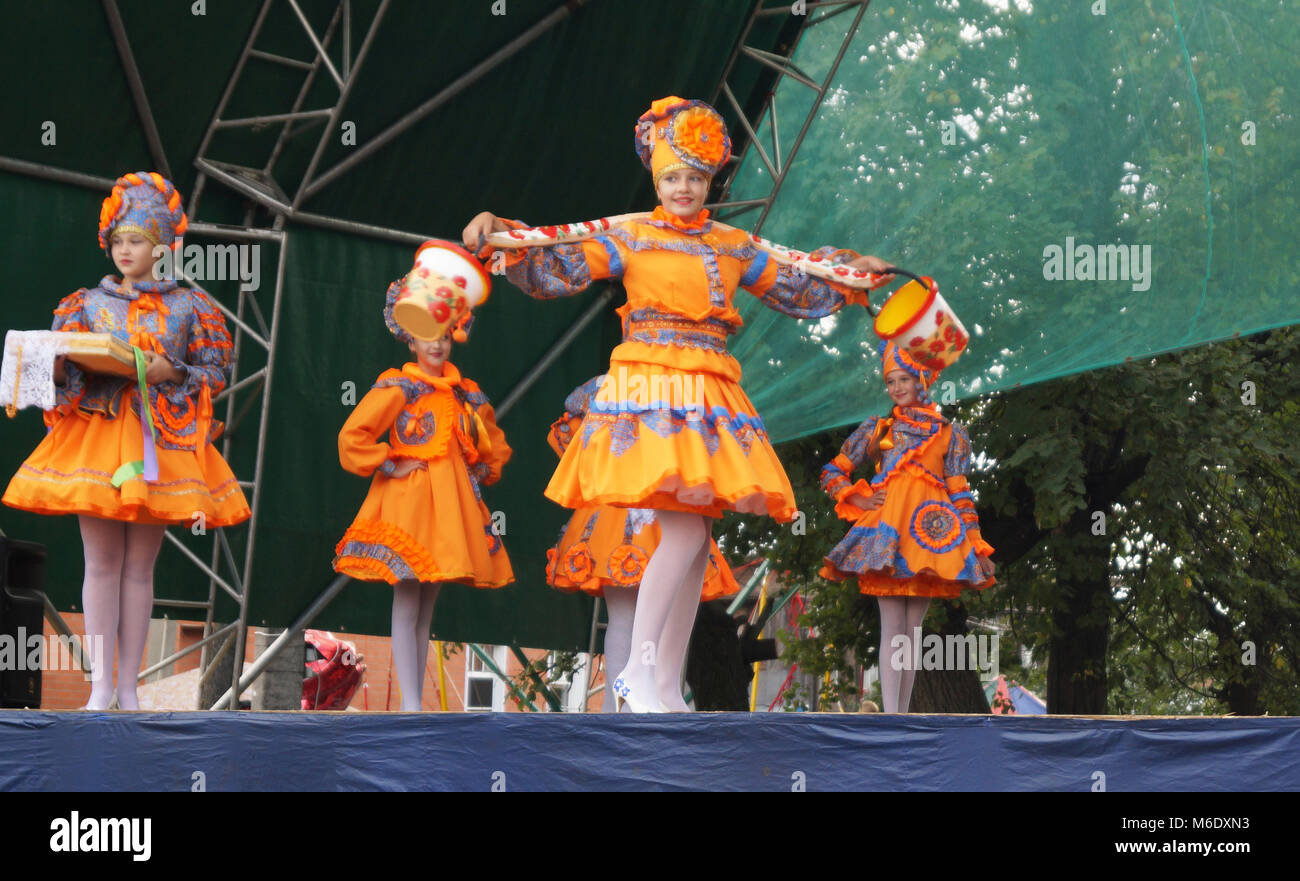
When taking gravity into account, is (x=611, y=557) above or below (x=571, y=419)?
below

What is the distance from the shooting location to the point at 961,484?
6680mm

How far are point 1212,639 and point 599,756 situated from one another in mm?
9934

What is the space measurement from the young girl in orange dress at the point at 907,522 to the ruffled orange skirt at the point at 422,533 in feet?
4.96

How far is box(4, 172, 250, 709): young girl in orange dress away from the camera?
5223 mm

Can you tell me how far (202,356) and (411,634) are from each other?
136 cm

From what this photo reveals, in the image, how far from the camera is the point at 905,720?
4.07 m

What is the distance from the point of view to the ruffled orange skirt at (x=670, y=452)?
→ 4.64m

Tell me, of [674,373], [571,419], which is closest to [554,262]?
[674,373]

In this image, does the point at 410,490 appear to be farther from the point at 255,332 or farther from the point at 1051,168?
the point at 1051,168

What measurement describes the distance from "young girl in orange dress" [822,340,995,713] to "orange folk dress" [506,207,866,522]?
1541mm

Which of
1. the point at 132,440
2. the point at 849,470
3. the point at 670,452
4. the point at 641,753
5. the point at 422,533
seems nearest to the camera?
the point at 641,753

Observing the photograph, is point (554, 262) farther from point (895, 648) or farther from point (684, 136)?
point (895, 648)

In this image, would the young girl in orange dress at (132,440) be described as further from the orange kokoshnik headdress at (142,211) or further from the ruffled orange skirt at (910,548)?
the ruffled orange skirt at (910,548)
